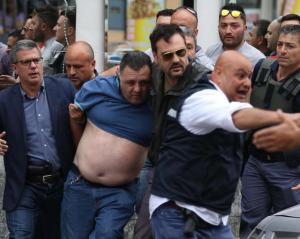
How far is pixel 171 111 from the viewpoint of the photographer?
4.98 m

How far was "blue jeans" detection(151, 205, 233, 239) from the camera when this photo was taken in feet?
16.5

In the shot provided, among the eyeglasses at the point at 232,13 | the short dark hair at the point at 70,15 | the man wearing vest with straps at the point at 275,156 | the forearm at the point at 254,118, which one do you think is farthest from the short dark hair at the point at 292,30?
the short dark hair at the point at 70,15

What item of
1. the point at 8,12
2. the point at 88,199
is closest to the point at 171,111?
the point at 88,199

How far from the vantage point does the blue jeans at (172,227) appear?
503 centimetres

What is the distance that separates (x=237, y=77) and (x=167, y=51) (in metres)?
0.51

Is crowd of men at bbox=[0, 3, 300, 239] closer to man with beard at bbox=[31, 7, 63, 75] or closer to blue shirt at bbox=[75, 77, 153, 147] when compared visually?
blue shirt at bbox=[75, 77, 153, 147]

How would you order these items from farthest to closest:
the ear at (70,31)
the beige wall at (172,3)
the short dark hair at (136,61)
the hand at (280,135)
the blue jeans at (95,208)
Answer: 1. the beige wall at (172,3)
2. the ear at (70,31)
3. the blue jeans at (95,208)
4. the short dark hair at (136,61)
5. the hand at (280,135)

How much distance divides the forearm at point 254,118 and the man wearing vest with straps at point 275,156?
2.15m

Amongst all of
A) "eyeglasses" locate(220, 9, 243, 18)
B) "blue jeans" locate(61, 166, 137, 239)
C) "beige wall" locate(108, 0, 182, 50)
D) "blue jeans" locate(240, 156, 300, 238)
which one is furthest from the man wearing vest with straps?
"beige wall" locate(108, 0, 182, 50)

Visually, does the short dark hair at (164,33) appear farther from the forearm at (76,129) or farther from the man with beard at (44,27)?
the man with beard at (44,27)

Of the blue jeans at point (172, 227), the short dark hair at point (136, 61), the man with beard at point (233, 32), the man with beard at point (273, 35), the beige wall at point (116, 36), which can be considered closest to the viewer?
the blue jeans at point (172, 227)

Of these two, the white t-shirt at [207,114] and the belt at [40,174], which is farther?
the belt at [40,174]

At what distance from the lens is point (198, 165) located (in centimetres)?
495

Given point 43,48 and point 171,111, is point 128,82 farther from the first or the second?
point 43,48
